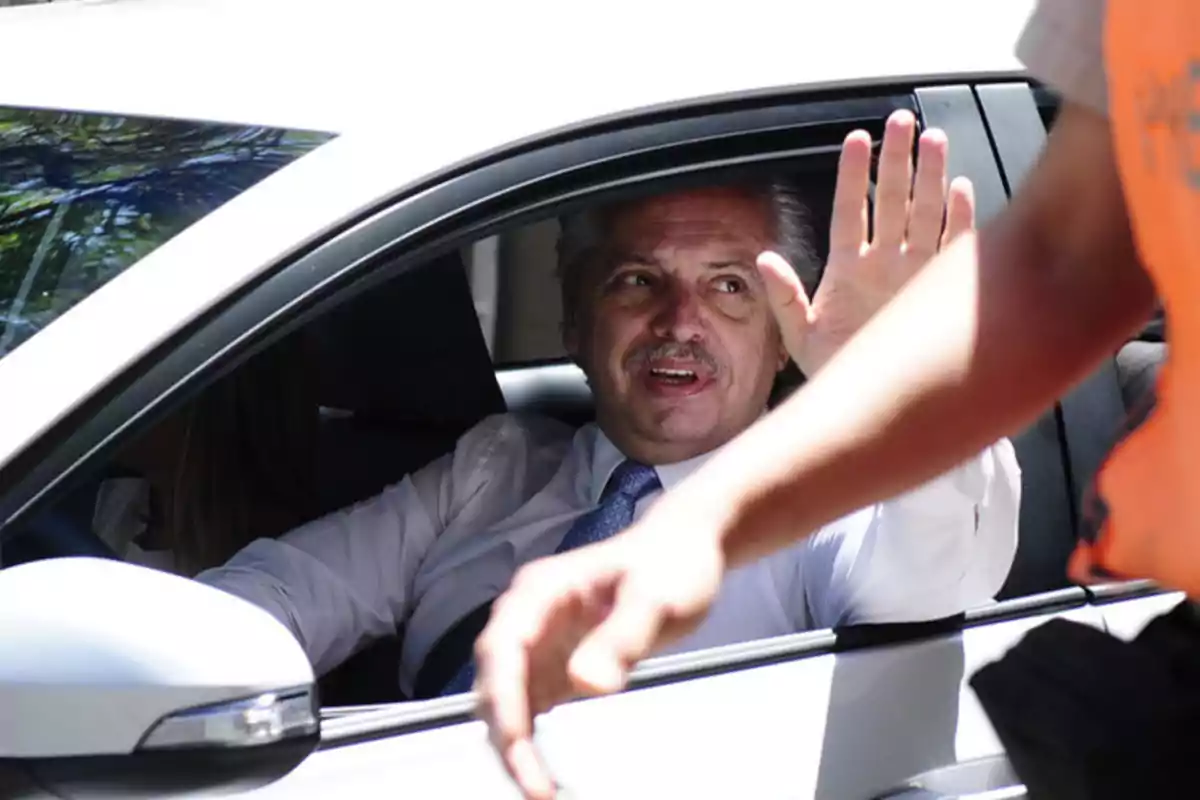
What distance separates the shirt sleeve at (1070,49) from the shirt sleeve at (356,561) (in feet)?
4.75

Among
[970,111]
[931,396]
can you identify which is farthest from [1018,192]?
[970,111]

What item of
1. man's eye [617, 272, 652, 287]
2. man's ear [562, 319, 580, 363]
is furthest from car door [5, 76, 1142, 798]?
man's ear [562, 319, 580, 363]

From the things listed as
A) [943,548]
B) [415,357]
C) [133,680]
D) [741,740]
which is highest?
[415,357]

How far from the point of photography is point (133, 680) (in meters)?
1.60

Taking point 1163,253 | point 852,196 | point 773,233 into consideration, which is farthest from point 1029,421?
point 773,233

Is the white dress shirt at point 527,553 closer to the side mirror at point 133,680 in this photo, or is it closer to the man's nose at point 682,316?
the man's nose at point 682,316

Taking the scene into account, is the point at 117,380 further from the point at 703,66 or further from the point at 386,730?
the point at 703,66

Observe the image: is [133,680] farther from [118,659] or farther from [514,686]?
[514,686]

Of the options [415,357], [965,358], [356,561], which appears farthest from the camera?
[415,357]

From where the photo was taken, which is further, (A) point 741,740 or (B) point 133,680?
(A) point 741,740

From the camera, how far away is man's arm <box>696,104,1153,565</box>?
111cm

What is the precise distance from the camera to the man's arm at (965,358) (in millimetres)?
1106

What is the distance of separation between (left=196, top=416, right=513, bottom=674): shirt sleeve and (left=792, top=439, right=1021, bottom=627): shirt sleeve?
0.67 m

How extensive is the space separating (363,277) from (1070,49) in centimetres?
83
